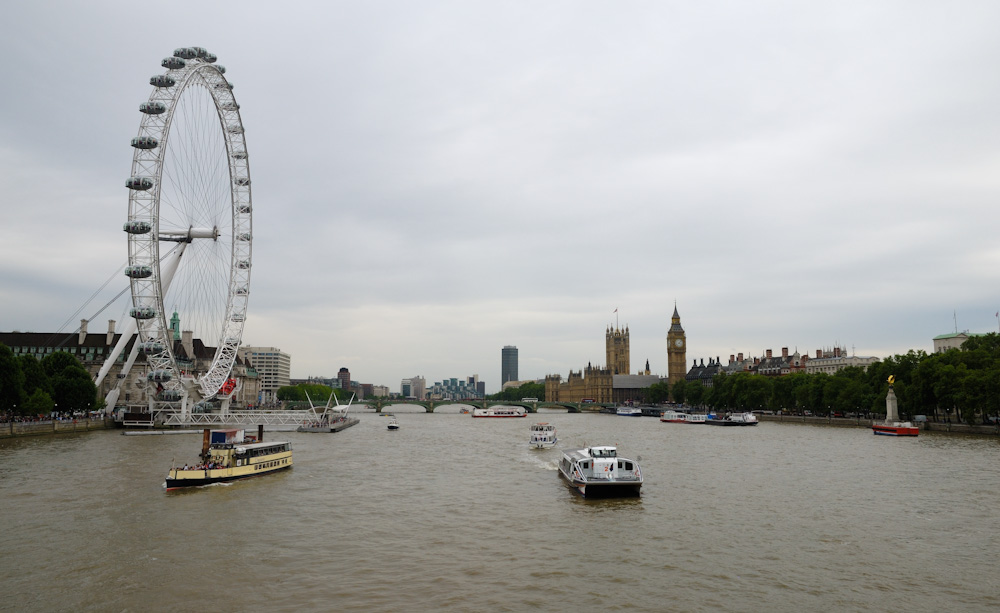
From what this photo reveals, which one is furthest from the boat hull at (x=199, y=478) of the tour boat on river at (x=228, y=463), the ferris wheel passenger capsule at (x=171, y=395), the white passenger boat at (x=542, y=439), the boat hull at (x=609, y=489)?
the ferris wheel passenger capsule at (x=171, y=395)

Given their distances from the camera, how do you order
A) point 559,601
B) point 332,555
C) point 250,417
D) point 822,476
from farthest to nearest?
point 250,417 < point 822,476 < point 332,555 < point 559,601

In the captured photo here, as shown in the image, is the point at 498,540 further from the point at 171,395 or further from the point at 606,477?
the point at 171,395

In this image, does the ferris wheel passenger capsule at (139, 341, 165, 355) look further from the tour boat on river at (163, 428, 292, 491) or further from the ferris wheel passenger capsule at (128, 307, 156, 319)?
the tour boat on river at (163, 428, 292, 491)

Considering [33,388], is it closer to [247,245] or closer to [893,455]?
[247,245]

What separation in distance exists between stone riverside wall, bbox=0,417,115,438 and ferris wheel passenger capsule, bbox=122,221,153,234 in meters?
23.3

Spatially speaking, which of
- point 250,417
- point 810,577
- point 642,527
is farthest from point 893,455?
point 250,417

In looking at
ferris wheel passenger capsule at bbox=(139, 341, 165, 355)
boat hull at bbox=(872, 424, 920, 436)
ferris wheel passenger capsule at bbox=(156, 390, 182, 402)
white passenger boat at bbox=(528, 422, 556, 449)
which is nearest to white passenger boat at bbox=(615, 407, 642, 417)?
boat hull at bbox=(872, 424, 920, 436)

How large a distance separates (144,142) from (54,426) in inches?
1342

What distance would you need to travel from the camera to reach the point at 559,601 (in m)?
20.4

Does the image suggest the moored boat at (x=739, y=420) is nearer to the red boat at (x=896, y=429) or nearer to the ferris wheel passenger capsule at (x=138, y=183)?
the red boat at (x=896, y=429)

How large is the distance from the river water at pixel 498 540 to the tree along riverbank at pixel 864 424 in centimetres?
3429

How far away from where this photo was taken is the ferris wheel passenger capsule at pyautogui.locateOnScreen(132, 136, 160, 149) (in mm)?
72750

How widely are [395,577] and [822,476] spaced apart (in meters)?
34.0

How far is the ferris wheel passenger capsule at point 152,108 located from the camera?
71.8 meters
